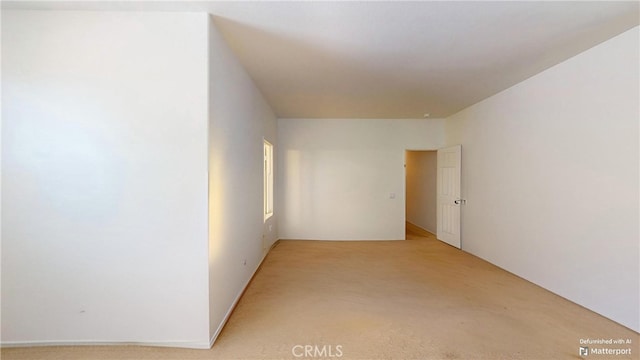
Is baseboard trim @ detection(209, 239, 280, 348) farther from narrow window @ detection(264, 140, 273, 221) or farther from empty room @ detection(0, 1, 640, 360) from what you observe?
narrow window @ detection(264, 140, 273, 221)

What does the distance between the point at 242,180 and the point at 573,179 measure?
11.8 feet

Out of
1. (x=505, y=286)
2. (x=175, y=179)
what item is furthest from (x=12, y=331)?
(x=505, y=286)

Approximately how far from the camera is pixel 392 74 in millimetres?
3105

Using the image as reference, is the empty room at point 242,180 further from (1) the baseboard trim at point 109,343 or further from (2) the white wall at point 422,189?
(2) the white wall at point 422,189

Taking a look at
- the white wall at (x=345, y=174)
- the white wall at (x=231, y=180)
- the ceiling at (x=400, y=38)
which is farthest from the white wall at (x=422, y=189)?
the white wall at (x=231, y=180)

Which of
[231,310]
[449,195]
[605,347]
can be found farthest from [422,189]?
[231,310]

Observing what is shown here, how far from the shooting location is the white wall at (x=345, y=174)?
5.46 meters

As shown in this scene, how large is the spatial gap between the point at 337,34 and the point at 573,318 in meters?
3.43

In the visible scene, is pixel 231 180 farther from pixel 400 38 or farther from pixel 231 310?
pixel 400 38

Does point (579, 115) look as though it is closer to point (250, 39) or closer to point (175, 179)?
point (250, 39)

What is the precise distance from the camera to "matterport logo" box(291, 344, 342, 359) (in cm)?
Answer: 194

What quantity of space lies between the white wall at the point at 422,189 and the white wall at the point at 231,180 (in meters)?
4.51

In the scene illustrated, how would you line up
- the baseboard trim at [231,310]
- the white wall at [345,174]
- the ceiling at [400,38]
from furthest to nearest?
the white wall at [345,174] → the baseboard trim at [231,310] → the ceiling at [400,38]

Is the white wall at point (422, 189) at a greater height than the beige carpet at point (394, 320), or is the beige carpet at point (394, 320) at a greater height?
the white wall at point (422, 189)
